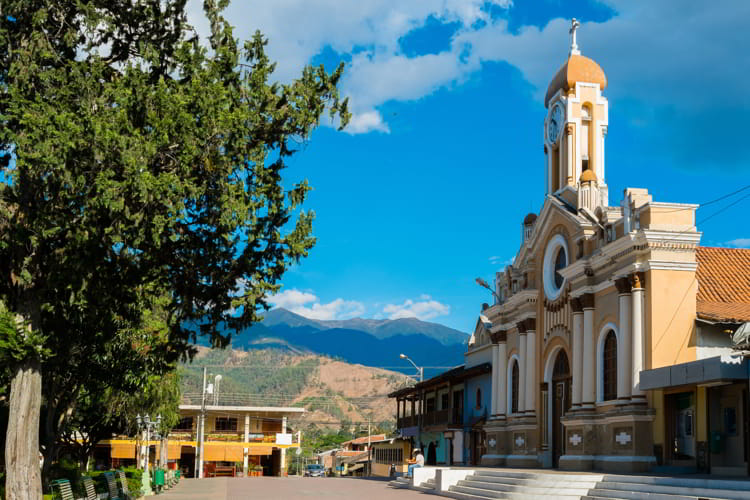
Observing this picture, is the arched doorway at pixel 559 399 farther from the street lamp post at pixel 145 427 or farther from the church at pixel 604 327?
the street lamp post at pixel 145 427

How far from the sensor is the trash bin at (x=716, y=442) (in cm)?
2416

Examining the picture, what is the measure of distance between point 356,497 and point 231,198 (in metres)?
15.0

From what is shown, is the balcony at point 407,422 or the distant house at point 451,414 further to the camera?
the balcony at point 407,422

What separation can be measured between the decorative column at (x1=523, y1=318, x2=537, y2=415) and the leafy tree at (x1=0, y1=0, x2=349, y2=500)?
2222cm

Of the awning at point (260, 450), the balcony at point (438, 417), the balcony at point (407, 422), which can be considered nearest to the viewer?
the balcony at point (438, 417)

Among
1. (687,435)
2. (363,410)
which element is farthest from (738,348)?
(363,410)

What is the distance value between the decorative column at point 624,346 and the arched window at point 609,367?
1.08 meters

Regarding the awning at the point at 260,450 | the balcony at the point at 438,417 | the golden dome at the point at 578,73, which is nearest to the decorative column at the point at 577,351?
the golden dome at the point at 578,73

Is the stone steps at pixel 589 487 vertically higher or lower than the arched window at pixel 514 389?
lower

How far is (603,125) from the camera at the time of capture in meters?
36.9

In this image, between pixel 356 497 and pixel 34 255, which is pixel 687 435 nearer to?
pixel 356 497

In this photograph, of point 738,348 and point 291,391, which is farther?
point 291,391

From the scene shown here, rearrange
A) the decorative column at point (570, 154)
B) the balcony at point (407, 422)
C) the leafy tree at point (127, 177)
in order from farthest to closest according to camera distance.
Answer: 1. the balcony at point (407, 422)
2. the decorative column at point (570, 154)
3. the leafy tree at point (127, 177)

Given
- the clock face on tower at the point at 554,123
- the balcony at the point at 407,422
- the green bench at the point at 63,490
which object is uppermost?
the clock face on tower at the point at 554,123
